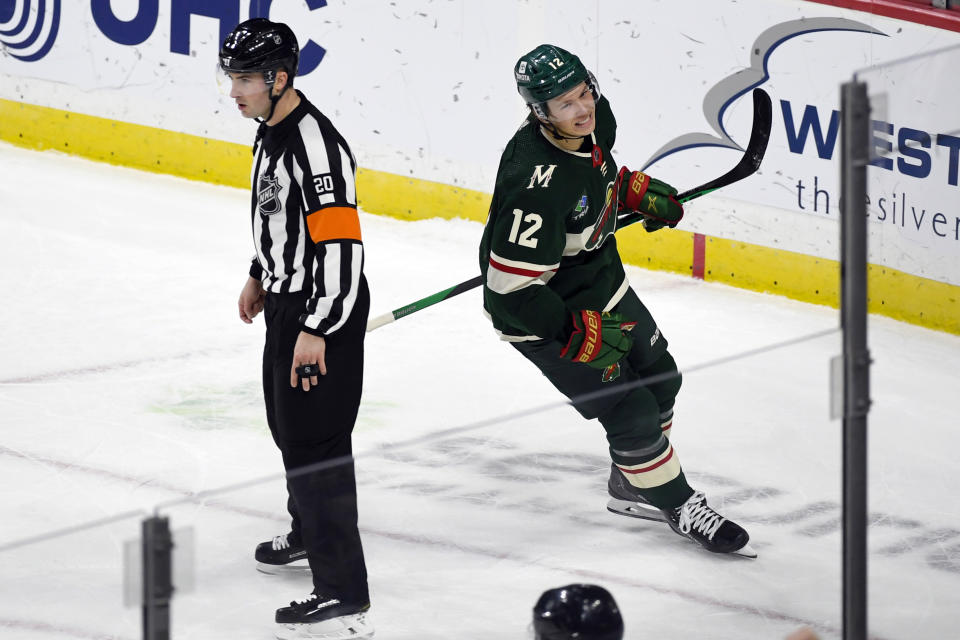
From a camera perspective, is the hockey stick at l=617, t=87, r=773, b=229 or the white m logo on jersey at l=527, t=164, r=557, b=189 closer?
the white m logo on jersey at l=527, t=164, r=557, b=189

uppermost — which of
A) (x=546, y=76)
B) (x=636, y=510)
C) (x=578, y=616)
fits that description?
(x=546, y=76)

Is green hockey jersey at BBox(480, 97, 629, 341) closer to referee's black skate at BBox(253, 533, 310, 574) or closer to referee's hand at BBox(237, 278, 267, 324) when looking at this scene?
referee's hand at BBox(237, 278, 267, 324)

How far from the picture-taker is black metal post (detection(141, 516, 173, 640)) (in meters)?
1.59

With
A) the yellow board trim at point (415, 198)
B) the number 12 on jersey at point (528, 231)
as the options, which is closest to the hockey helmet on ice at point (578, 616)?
the number 12 on jersey at point (528, 231)

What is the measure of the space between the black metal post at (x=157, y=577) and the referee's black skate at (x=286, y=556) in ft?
4.25

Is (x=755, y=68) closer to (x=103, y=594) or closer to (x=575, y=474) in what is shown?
(x=575, y=474)

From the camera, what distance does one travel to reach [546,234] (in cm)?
310

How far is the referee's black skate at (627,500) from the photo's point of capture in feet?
9.90

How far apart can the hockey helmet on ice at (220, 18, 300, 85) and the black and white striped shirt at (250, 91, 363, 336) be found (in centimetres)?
8

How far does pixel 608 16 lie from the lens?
224 inches

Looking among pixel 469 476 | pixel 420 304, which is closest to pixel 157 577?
pixel 469 476

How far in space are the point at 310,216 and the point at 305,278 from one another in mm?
128

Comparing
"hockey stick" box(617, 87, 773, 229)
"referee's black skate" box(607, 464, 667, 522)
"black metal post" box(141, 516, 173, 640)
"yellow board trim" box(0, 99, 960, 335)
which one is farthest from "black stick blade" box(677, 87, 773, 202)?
"black metal post" box(141, 516, 173, 640)

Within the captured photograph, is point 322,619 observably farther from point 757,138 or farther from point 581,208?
point 757,138
